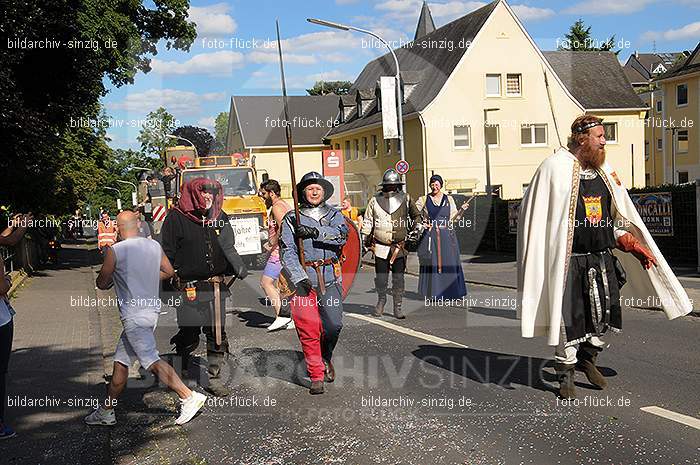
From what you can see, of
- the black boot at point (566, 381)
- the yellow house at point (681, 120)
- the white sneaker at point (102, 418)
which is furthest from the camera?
the yellow house at point (681, 120)

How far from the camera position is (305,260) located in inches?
268

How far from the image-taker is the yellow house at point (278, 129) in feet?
209

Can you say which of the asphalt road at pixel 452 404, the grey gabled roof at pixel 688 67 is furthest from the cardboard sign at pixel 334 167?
the grey gabled roof at pixel 688 67

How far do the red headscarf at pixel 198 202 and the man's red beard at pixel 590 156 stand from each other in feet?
9.99

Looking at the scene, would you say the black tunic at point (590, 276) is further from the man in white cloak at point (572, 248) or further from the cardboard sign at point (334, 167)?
the cardboard sign at point (334, 167)

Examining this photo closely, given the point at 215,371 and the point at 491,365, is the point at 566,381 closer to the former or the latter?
the point at 491,365

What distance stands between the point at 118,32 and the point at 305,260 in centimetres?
1990

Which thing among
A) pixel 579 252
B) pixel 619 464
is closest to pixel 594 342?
pixel 579 252

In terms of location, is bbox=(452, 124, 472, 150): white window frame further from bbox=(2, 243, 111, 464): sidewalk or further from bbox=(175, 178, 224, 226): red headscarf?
bbox=(175, 178, 224, 226): red headscarf

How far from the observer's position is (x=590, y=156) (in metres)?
6.09

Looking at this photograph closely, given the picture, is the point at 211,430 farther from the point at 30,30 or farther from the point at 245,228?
the point at 30,30

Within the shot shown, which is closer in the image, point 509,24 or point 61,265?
point 61,265

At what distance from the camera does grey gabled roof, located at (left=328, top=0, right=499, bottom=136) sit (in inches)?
1663

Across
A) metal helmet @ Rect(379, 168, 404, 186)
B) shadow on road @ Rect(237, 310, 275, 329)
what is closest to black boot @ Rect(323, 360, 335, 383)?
shadow on road @ Rect(237, 310, 275, 329)
